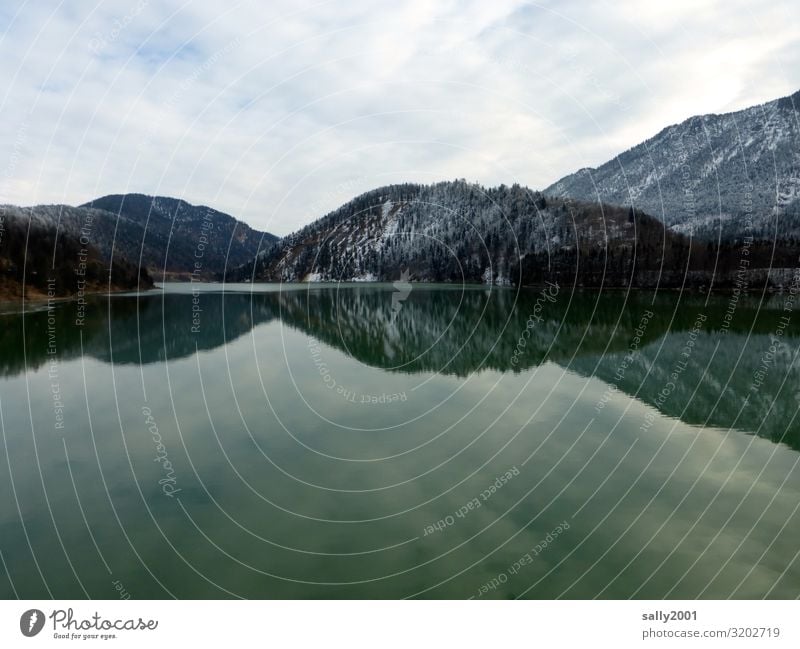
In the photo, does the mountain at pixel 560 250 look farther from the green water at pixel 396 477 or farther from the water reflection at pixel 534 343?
the green water at pixel 396 477

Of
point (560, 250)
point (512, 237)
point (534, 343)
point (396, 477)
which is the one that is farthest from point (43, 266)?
point (560, 250)

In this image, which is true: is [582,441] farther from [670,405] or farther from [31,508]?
[31,508]

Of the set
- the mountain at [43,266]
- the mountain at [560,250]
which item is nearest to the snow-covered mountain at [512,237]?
the mountain at [560,250]

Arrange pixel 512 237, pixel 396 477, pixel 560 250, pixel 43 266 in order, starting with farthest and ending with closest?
pixel 512 237 < pixel 560 250 < pixel 43 266 < pixel 396 477

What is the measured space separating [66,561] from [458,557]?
25.6 ft

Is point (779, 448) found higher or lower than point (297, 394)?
lower

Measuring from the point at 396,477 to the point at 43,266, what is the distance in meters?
91.0

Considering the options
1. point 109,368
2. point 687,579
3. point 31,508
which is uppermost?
point 109,368

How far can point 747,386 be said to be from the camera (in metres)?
27.2

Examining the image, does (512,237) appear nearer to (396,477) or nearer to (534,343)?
(534,343)

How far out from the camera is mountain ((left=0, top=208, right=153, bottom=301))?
76438 mm

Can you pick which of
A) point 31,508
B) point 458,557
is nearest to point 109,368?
point 31,508

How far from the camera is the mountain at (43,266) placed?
7644 cm

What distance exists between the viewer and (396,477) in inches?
581
